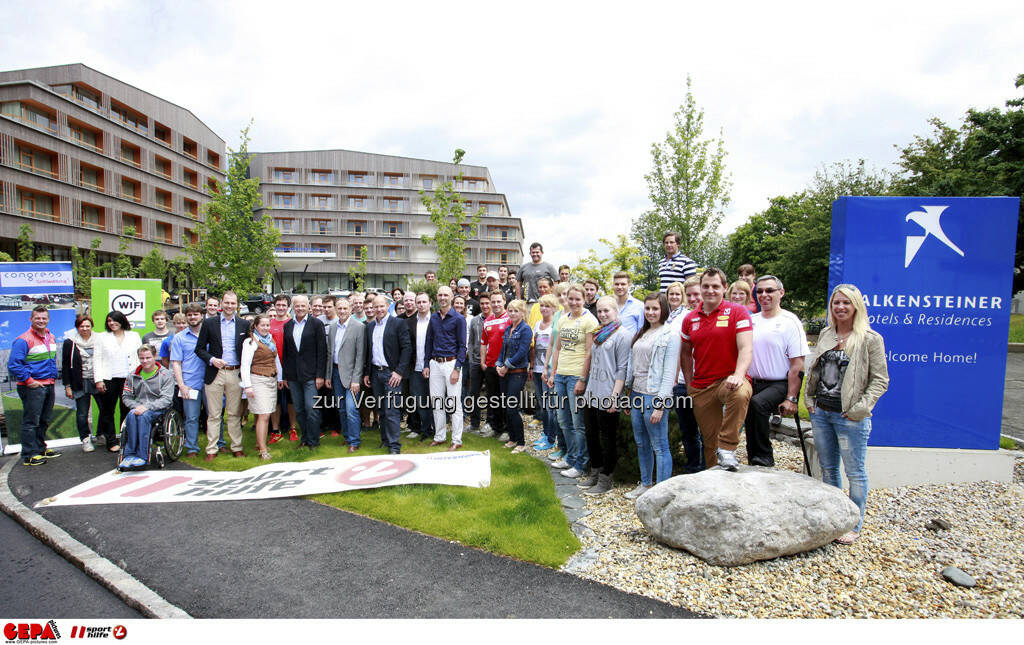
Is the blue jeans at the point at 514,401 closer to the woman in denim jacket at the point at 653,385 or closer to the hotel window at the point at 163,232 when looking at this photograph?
the woman in denim jacket at the point at 653,385

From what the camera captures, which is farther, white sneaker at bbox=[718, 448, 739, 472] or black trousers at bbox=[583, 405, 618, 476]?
black trousers at bbox=[583, 405, 618, 476]

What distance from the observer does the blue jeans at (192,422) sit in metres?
7.27

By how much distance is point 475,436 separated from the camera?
327 inches

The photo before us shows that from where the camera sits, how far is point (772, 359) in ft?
17.3

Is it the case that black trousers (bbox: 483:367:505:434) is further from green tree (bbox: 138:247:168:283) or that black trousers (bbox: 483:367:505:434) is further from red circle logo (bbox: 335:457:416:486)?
green tree (bbox: 138:247:168:283)

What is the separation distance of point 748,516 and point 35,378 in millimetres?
9106

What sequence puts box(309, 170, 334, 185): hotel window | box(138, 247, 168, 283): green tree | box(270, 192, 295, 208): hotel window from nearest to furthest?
box(138, 247, 168, 283): green tree, box(270, 192, 295, 208): hotel window, box(309, 170, 334, 185): hotel window

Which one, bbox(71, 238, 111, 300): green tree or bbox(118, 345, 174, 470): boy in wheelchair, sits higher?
bbox(71, 238, 111, 300): green tree

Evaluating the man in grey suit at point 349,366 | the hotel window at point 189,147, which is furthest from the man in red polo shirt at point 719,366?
the hotel window at point 189,147

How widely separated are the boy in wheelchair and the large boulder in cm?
646

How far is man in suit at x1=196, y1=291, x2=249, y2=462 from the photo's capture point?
7.09 meters

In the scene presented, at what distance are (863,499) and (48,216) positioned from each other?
46.8 meters

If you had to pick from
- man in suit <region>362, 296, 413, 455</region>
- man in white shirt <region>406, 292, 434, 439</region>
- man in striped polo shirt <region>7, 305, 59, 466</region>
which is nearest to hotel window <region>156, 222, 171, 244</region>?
man in striped polo shirt <region>7, 305, 59, 466</region>

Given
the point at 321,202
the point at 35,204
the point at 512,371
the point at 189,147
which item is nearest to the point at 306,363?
the point at 512,371
